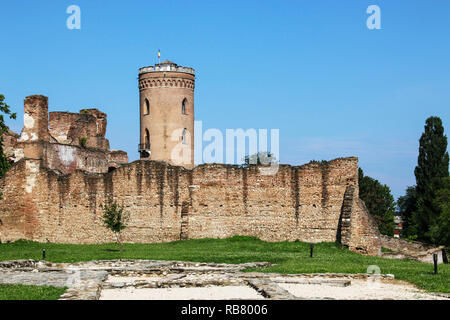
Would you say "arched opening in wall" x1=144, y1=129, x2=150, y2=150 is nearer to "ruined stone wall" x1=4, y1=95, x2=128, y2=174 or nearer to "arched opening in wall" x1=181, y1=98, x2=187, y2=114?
"arched opening in wall" x1=181, y1=98, x2=187, y2=114

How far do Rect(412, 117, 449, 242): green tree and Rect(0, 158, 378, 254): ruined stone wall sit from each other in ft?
91.2

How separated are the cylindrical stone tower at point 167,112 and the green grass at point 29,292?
51399 mm

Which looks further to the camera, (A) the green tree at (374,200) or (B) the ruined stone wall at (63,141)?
(A) the green tree at (374,200)

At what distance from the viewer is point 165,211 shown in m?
30.2

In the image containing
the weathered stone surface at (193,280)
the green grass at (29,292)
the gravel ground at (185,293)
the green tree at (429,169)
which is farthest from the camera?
the green tree at (429,169)

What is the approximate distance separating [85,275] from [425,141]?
43.0m

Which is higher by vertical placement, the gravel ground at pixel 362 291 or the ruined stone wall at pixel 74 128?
the ruined stone wall at pixel 74 128

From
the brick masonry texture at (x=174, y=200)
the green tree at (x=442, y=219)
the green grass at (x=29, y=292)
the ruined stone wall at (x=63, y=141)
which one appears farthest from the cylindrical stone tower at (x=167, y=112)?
the green grass at (x=29, y=292)

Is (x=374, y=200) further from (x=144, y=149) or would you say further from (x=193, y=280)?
(x=193, y=280)

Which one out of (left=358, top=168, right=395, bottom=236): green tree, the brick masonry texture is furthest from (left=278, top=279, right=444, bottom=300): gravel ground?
(left=358, top=168, right=395, bottom=236): green tree

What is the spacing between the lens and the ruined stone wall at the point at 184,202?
1081 inches

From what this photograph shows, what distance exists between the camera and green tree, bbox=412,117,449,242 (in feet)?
174

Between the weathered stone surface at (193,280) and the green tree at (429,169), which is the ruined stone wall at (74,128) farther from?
the green tree at (429,169)
